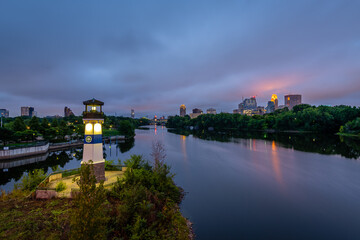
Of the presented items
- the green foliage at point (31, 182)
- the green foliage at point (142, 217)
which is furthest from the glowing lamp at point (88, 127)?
the green foliage at point (31, 182)

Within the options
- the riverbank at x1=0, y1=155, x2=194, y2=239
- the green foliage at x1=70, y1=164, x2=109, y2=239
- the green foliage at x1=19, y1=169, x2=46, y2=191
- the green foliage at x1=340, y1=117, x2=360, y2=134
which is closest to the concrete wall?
the green foliage at x1=19, y1=169, x2=46, y2=191

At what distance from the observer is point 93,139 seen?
45.9 ft

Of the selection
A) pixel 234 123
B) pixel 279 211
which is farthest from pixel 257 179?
pixel 234 123

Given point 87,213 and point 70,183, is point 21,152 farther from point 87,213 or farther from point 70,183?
point 87,213

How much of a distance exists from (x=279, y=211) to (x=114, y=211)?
1246cm

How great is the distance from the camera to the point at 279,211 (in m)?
13.8

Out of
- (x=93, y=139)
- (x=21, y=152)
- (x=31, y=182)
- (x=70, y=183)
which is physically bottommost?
(x=21, y=152)

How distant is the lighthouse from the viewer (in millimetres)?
13852

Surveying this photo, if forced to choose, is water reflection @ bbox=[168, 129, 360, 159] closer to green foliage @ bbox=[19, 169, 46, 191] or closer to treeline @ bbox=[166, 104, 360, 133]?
treeline @ bbox=[166, 104, 360, 133]

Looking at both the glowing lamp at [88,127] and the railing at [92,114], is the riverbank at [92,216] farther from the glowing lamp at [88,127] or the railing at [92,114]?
the railing at [92,114]

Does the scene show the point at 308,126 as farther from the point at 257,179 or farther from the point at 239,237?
the point at 239,237

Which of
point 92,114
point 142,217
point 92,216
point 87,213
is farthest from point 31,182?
point 87,213

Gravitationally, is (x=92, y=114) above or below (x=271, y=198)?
above

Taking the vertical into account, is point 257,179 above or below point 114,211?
below
